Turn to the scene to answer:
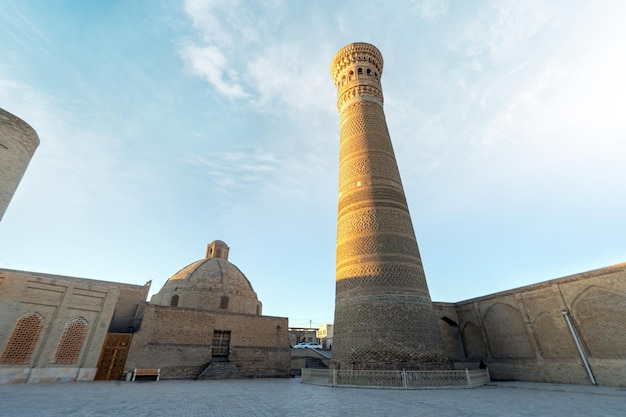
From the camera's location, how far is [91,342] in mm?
13086

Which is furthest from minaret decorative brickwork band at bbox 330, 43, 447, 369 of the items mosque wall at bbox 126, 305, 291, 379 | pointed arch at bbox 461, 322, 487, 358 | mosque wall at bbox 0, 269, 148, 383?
mosque wall at bbox 0, 269, 148, 383

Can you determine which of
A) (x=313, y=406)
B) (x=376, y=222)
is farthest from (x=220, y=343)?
(x=313, y=406)

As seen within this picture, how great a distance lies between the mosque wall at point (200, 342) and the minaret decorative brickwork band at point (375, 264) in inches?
298

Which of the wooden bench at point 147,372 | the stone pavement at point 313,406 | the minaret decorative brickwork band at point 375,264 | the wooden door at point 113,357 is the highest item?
the minaret decorative brickwork band at point 375,264

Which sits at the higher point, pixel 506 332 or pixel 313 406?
pixel 506 332

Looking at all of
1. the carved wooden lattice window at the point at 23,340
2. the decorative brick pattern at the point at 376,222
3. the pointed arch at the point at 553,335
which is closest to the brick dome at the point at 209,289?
the carved wooden lattice window at the point at 23,340

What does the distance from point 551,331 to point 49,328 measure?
814 inches

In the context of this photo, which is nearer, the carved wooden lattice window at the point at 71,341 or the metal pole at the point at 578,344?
the metal pole at the point at 578,344

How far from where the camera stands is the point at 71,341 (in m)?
12.7

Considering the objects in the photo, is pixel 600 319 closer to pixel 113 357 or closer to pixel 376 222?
pixel 376 222

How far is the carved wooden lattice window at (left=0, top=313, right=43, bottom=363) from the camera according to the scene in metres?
11.4

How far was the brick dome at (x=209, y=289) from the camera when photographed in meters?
21.6

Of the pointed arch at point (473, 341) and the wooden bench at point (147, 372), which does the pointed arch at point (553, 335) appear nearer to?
the pointed arch at point (473, 341)

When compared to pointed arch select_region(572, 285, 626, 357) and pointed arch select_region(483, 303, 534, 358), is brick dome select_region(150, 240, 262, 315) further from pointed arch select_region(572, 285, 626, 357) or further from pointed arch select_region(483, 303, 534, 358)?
pointed arch select_region(572, 285, 626, 357)
